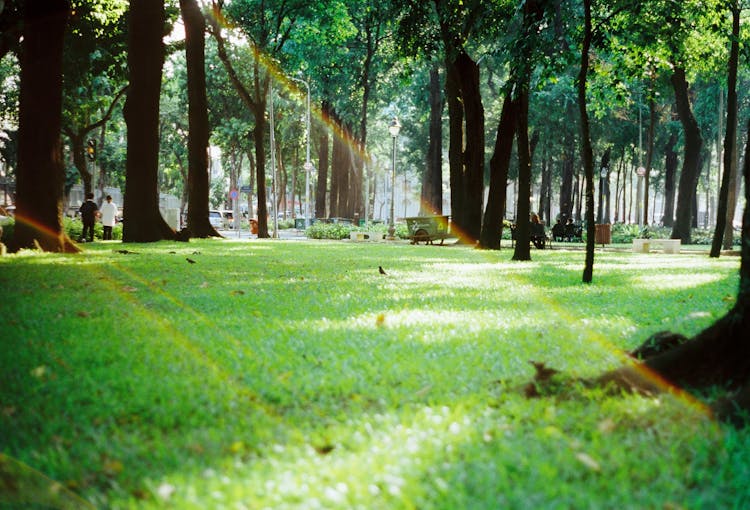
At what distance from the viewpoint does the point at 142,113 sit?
2120 cm

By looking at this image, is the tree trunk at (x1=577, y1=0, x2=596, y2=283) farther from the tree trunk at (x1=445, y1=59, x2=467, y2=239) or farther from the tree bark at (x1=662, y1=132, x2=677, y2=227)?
the tree bark at (x1=662, y1=132, x2=677, y2=227)

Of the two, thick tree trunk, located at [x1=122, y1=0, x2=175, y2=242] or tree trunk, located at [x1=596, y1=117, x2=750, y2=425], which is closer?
tree trunk, located at [x1=596, y1=117, x2=750, y2=425]

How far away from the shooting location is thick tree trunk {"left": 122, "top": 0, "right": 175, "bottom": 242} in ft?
68.9

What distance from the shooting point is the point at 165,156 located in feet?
211

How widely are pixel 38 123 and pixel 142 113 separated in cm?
547

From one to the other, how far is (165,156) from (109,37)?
36.4 metres

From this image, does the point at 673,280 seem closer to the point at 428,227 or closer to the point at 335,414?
the point at 335,414

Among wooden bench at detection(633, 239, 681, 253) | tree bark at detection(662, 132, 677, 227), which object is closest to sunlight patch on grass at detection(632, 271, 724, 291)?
wooden bench at detection(633, 239, 681, 253)

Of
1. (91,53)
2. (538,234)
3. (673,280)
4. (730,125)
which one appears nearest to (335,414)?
(673,280)

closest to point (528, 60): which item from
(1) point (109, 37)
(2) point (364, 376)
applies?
(2) point (364, 376)

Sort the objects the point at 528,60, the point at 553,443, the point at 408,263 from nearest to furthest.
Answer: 1. the point at 553,443
2. the point at 528,60
3. the point at 408,263

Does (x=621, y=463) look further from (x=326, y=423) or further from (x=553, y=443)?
(x=326, y=423)

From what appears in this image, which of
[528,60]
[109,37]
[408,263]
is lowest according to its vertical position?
[408,263]

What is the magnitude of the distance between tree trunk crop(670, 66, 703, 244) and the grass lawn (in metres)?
26.8
